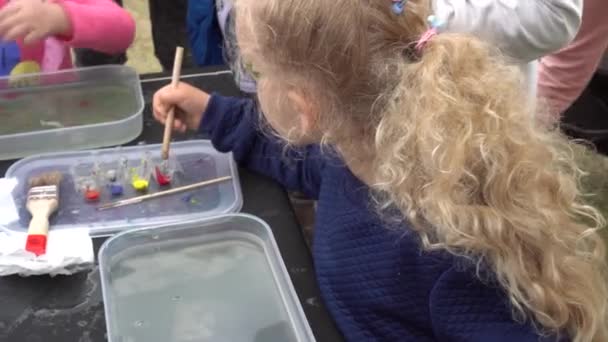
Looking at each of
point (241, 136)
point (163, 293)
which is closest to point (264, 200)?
point (241, 136)

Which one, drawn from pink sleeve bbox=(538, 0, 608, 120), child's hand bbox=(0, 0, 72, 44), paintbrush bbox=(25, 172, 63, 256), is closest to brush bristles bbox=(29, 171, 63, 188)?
paintbrush bbox=(25, 172, 63, 256)

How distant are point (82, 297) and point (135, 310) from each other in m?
0.06

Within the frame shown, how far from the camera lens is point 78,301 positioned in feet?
2.48

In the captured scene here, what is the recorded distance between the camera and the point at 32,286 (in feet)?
2.52

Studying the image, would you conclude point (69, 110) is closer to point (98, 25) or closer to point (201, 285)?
point (98, 25)

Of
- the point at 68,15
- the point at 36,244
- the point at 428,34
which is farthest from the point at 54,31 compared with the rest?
the point at 428,34

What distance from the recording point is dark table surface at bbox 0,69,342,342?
0.72 m

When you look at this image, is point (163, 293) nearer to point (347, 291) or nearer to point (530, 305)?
point (347, 291)

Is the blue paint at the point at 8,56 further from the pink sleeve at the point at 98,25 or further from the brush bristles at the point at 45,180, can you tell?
the brush bristles at the point at 45,180

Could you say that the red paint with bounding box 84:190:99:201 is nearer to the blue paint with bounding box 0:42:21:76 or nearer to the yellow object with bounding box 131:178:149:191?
the yellow object with bounding box 131:178:149:191

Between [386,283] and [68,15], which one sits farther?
[68,15]

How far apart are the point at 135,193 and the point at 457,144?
0.47 metres

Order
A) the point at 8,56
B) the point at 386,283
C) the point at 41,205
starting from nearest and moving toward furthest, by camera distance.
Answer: the point at 386,283 < the point at 41,205 < the point at 8,56

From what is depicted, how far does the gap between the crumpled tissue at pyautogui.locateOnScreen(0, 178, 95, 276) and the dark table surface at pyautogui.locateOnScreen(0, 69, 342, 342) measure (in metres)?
0.01
